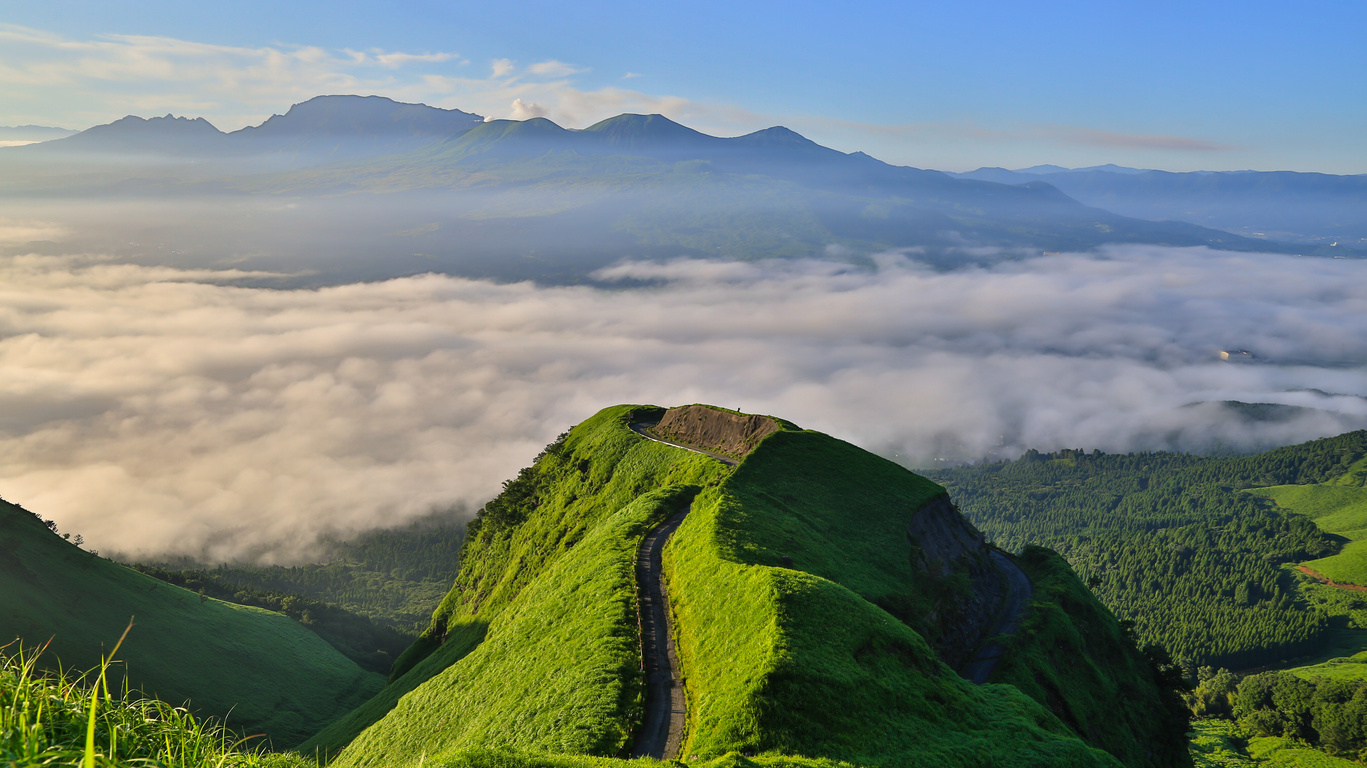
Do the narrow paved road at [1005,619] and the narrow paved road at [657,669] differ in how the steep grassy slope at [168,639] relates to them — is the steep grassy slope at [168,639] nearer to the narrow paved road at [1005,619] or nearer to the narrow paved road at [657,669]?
the narrow paved road at [657,669]

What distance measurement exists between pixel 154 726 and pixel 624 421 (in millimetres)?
89036

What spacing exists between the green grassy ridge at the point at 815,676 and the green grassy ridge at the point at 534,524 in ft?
63.9

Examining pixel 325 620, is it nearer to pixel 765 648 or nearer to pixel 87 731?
pixel 765 648

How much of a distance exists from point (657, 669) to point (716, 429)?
48.6 metres

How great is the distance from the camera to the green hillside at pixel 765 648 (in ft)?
91.4

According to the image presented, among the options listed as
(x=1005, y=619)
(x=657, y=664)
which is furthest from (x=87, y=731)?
(x=1005, y=619)

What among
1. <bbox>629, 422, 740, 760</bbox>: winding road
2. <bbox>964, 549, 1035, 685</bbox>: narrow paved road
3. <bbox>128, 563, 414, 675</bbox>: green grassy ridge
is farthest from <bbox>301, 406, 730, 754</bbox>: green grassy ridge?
<bbox>128, 563, 414, 675</bbox>: green grassy ridge

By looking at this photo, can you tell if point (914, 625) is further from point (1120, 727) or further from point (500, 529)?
A: point (500, 529)

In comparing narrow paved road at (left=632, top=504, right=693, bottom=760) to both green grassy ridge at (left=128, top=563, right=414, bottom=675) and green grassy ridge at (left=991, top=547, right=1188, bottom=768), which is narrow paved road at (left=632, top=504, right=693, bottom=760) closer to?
green grassy ridge at (left=991, top=547, right=1188, bottom=768)

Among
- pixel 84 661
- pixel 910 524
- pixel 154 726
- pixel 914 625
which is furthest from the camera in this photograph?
pixel 84 661

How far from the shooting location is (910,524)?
59.3 metres

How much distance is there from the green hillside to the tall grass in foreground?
3083 millimetres

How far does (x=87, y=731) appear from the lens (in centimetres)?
762

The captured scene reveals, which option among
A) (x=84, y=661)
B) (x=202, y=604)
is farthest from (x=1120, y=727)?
(x=202, y=604)
